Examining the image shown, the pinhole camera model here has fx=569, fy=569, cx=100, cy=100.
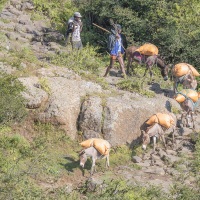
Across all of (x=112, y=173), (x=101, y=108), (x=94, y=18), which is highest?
(x=94, y=18)

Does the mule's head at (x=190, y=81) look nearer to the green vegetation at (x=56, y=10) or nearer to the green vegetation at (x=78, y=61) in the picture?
the green vegetation at (x=78, y=61)

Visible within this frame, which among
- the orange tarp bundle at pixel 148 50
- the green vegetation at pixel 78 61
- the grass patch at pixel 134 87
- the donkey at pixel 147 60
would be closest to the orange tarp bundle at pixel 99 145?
the grass patch at pixel 134 87

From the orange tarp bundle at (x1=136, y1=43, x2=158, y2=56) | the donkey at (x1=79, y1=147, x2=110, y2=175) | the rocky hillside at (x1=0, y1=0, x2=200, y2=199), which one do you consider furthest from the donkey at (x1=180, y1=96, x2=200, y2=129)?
the donkey at (x1=79, y1=147, x2=110, y2=175)

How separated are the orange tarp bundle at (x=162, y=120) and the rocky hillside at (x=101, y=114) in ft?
1.75

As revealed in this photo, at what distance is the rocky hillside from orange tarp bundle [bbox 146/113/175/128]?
534mm

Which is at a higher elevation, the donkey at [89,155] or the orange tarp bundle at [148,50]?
the orange tarp bundle at [148,50]

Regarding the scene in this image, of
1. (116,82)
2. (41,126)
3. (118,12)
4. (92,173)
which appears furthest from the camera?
(118,12)

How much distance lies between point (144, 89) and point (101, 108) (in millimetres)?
2843

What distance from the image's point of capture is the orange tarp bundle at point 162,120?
694 inches

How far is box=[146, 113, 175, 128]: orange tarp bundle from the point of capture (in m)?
17.6

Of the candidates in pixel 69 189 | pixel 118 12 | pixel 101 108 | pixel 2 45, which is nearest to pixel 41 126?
pixel 101 108

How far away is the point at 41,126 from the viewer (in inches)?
684

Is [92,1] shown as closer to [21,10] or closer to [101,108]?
[21,10]

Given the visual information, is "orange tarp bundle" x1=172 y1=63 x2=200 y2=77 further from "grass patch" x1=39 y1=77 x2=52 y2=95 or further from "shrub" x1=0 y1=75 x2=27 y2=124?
"shrub" x1=0 y1=75 x2=27 y2=124
